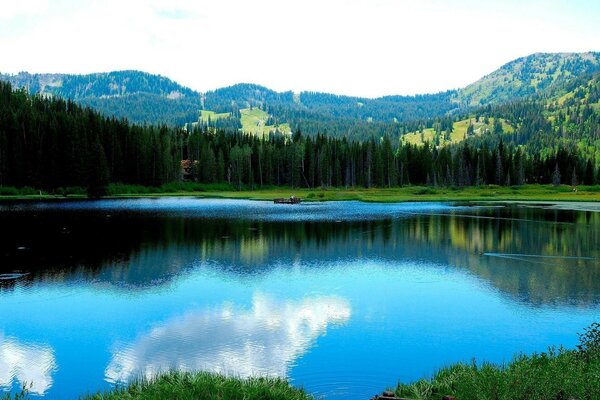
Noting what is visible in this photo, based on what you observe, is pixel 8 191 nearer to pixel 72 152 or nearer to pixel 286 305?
pixel 72 152

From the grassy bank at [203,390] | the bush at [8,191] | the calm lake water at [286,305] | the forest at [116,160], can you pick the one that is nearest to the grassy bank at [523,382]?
the calm lake water at [286,305]

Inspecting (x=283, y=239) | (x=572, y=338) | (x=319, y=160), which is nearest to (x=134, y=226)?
(x=283, y=239)

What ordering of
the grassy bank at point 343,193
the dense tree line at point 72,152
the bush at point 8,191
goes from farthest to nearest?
the dense tree line at point 72,152
the grassy bank at point 343,193
the bush at point 8,191

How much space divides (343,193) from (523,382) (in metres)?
145

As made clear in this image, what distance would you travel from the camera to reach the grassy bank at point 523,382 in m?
12.5

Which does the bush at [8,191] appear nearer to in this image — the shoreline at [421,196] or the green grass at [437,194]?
the shoreline at [421,196]

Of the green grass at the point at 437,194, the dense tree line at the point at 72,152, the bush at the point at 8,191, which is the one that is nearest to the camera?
the green grass at the point at 437,194

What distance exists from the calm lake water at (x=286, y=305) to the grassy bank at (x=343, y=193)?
3149 inches

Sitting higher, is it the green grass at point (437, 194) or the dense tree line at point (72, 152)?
the dense tree line at point (72, 152)

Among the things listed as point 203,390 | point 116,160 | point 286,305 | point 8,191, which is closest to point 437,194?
point 116,160

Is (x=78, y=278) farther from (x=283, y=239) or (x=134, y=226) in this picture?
(x=134, y=226)

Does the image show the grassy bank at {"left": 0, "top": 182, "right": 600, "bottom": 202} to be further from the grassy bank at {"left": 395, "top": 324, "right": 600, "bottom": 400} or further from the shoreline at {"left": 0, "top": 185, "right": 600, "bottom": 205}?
the grassy bank at {"left": 395, "top": 324, "right": 600, "bottom": 400}

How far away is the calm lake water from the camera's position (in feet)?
57.8

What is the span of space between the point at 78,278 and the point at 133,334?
12.5 meters
